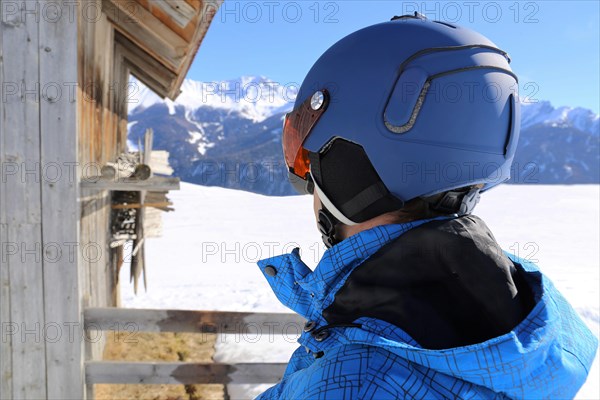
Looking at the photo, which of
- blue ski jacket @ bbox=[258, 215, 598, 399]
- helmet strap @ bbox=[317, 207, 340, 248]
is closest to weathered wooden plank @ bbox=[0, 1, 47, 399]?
helmet strap @ bbox=[317, 207, 340, 248]

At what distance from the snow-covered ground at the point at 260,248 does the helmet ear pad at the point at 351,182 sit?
359 cm

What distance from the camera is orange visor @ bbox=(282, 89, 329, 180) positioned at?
4.28 ft

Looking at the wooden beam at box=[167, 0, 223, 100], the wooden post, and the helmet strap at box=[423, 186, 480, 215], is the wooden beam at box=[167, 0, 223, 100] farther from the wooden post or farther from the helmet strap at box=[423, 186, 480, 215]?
the helmet strap at box=[423, 186, 480, 215]

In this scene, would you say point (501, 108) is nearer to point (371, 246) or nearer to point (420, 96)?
point (420, 96)

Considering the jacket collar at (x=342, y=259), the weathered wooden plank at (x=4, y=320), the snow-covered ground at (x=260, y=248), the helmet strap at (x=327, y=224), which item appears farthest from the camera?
the snow-covered ground at (x=260, y=248)

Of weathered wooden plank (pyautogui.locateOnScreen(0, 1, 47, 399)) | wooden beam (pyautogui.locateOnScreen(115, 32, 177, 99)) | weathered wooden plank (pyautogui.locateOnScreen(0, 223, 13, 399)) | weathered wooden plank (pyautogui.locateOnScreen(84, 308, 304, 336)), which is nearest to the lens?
weathered wooden plank (pyautogui.locateOnScreen(0, 1, 47, 399))

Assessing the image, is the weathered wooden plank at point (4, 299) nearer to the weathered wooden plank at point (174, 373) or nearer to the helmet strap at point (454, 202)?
the weathered wooden plank at point (174, 373)

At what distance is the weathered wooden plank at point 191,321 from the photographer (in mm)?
3383

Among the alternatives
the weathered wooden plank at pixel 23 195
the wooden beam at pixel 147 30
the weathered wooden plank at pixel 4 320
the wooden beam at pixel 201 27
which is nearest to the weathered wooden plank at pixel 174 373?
the weathered wooden plank at pixel 23 195

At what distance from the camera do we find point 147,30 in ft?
15.2

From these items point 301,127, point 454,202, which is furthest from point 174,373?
point 454,202

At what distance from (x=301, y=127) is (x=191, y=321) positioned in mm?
2596

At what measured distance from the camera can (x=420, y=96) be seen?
1.16 meters

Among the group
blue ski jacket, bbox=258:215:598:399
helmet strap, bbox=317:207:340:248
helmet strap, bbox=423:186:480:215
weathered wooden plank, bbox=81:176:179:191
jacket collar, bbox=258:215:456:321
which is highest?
weathered wooden plank, bbox=81:176:179:191
